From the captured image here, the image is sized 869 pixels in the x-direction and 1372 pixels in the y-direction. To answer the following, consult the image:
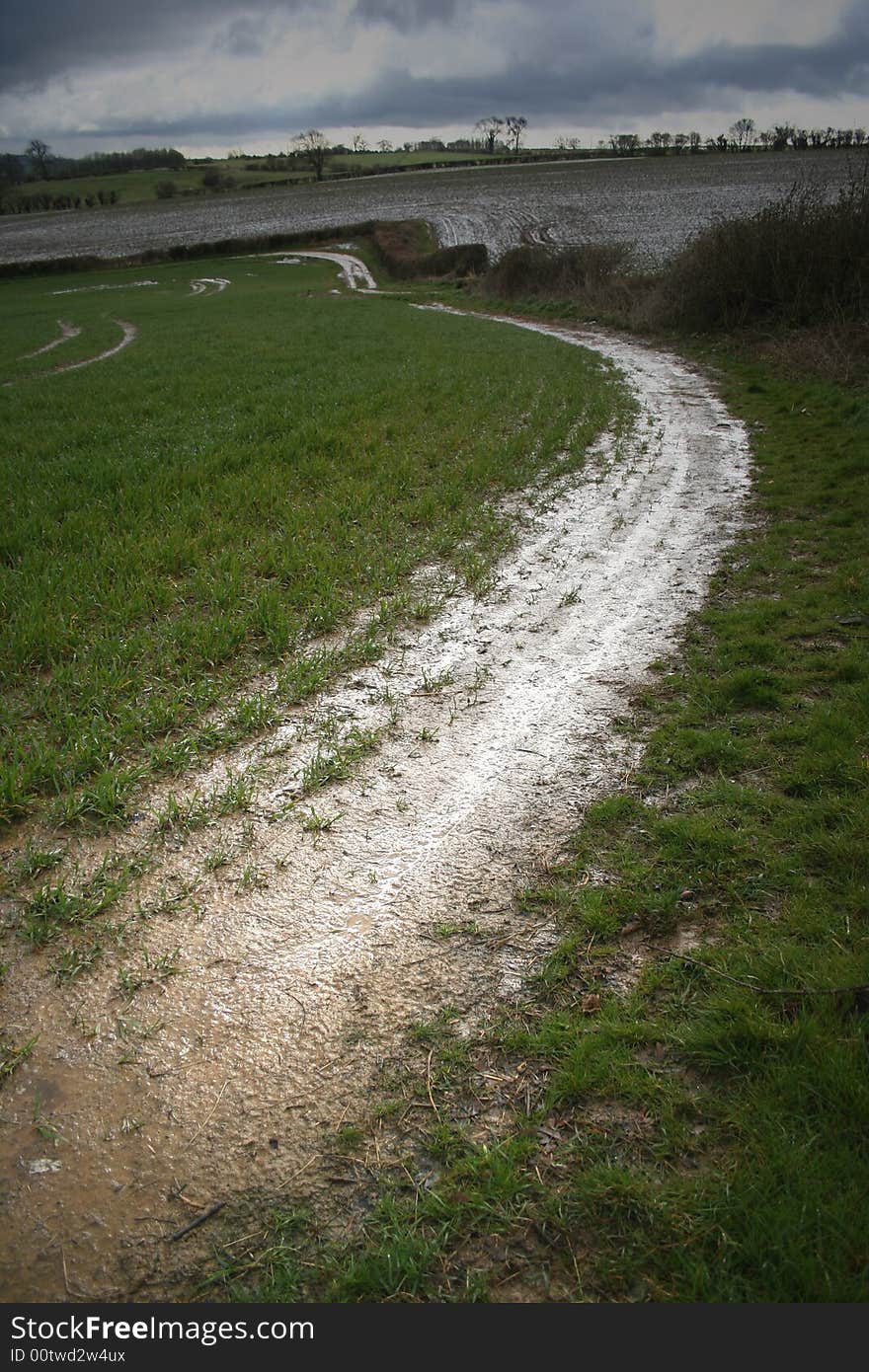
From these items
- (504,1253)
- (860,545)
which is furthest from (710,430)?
(504,1253)

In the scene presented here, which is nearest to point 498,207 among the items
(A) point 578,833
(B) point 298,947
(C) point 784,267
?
(C) point 784,267

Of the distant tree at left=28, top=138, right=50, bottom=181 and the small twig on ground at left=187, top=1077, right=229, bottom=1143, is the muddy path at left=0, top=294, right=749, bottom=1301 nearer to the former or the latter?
the small twig on ground at left=187, top=1077, right=229, bottom=1143

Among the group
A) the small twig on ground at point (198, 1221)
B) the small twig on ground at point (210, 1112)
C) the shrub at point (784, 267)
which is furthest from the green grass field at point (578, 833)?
the shrub at point (784, 267)

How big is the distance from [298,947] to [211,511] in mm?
5612

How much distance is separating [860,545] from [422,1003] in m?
6.12

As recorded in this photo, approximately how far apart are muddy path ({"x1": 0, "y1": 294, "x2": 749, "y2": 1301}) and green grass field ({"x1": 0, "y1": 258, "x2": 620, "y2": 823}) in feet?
2.29

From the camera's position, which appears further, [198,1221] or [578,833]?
[578,833]

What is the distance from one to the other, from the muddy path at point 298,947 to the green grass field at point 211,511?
699mm

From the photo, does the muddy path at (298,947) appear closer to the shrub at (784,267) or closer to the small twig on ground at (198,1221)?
the small twig on ground at (198,1221)

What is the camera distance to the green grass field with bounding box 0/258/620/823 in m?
4.66

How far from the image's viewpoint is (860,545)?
6.92 meters

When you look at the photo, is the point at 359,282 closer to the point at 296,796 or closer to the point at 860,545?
the point at 860,545

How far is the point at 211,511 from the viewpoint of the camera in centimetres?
773

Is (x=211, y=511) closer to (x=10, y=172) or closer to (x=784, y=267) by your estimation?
(x=784, y=267)
